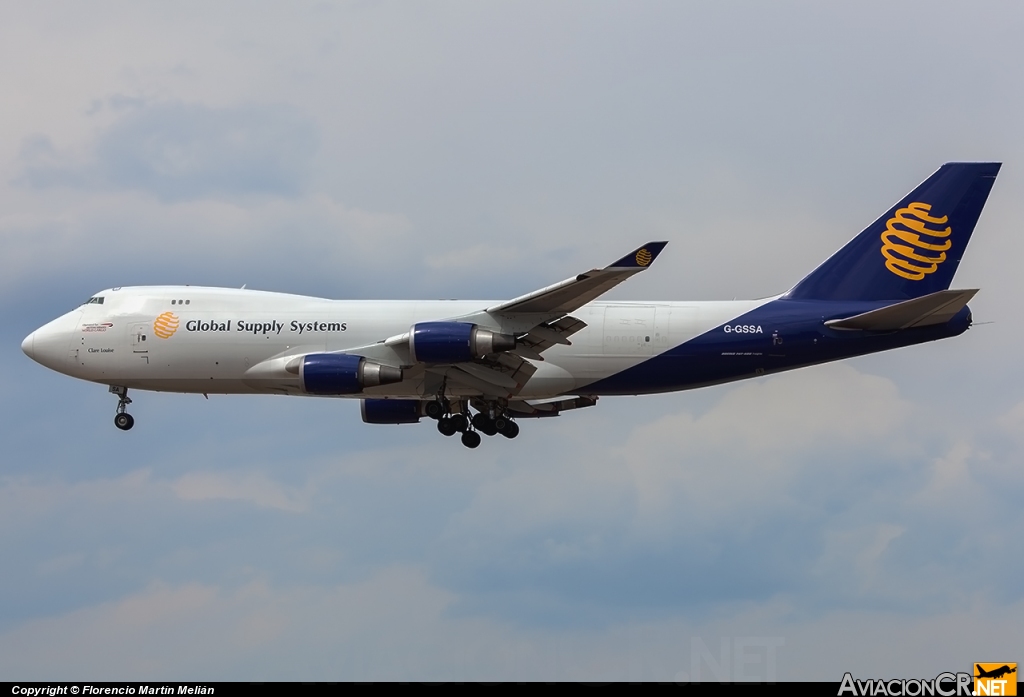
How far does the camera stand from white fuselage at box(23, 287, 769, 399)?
42.1m

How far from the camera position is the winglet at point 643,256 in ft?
118

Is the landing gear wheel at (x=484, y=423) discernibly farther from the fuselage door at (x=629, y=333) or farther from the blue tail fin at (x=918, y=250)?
the blue tail fin at (x=918, y=250)

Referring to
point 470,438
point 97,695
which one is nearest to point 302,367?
point 470,438

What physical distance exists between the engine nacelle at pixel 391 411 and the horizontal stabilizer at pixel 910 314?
1285 cm

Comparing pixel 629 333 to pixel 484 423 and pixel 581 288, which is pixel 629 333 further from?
pixel 484 423

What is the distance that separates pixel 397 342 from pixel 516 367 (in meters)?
3.39

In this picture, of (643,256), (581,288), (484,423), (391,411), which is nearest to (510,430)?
(484,423)

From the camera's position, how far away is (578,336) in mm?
42062

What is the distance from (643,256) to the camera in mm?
36250

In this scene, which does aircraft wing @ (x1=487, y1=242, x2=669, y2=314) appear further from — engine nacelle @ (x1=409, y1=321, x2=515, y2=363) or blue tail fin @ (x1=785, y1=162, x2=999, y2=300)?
blue tail fin @ (x1=785, y1=162, x2=999, y2=300)

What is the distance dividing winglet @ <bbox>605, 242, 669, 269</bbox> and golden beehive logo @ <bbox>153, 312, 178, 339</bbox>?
14.4 meters

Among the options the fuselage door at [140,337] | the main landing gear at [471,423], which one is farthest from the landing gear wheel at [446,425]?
the fuselage door at [140,337]

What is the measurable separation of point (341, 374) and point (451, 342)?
3.45 m

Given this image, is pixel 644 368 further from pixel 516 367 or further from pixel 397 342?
pixel 397 342
